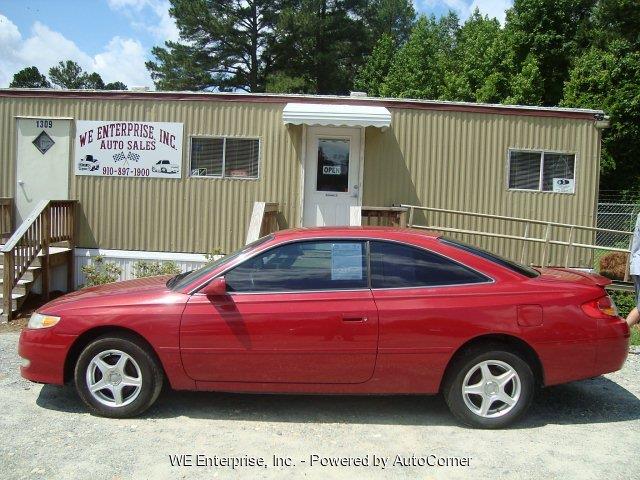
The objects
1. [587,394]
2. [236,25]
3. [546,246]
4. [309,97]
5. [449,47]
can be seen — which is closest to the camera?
[587,394]

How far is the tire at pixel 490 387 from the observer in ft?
14.5

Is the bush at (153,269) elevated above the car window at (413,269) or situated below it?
below

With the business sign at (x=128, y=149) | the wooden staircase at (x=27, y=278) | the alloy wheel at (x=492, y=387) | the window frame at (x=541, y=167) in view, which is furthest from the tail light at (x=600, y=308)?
the business sign at (x=128, y=149)

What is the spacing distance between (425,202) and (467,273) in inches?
240

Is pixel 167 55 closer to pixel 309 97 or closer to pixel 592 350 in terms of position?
pixel 309 97

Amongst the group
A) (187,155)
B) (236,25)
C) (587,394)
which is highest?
(236,25)

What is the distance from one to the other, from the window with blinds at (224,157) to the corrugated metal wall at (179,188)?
0.12 m

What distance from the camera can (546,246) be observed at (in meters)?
9.71

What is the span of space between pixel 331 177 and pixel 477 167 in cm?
252

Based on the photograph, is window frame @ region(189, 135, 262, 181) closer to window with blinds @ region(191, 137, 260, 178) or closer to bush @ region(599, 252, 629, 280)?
window with blinds @ region(191, 137, 260, 178)

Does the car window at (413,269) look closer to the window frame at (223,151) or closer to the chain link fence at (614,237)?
the window frame at (223,151)

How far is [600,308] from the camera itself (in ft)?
14.9

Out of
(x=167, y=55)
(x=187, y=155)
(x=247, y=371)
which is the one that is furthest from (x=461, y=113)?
(x=167, y=55)

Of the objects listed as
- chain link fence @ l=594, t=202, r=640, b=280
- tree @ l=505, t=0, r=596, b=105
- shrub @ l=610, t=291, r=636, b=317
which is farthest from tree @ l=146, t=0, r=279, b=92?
shrub @ l=610, t=291, r=636, b=317
